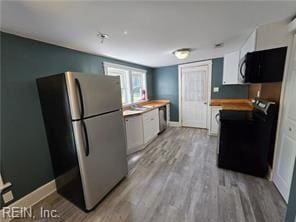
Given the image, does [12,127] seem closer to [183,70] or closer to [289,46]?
[289,46]

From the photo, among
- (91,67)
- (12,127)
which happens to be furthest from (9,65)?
(91,67)

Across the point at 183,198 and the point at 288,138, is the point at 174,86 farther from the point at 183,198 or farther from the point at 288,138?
the point at 183,198

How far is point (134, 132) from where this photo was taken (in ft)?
10.3

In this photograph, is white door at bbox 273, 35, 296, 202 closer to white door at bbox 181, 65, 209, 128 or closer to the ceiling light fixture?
the ceiling light fixture

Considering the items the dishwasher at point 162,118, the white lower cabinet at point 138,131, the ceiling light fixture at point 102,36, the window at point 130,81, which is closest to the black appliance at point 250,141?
the white lower cabinet at point 138,131

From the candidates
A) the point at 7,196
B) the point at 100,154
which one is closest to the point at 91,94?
the point at 100,154

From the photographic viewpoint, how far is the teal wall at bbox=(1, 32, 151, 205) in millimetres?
1614

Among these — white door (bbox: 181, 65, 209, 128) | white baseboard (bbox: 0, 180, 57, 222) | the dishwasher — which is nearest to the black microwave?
white door (bbox: 181, 65, 209, 128)

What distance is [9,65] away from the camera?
64.1 inches

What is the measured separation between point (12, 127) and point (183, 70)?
431cm

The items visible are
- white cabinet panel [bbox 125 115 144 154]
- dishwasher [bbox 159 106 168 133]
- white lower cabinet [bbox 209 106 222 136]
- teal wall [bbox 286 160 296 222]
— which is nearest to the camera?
teal wall [bbox 286 160 296 222]

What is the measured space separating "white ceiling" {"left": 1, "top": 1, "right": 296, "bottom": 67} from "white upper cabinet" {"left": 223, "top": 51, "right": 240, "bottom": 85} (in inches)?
52.5

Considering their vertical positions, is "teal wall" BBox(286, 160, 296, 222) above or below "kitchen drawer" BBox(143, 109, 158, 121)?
below

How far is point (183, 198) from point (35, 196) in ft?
6.53
